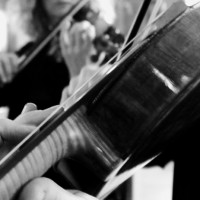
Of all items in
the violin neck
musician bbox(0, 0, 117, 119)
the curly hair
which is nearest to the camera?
the violin neck

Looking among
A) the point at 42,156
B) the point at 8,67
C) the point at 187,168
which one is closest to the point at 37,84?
the point at 8,67

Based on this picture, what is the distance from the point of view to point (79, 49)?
973 millimetres

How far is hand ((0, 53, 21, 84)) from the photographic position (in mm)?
987

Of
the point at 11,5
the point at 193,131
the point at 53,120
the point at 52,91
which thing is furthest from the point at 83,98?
the point at 11,5

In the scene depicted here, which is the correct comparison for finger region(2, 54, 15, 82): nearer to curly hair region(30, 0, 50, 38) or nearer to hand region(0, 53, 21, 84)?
hand region(0, 53, 21, 84)

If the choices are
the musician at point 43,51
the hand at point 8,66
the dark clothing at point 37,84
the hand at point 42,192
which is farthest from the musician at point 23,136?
the hand at point 8,66

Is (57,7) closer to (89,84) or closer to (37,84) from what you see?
(37,84)

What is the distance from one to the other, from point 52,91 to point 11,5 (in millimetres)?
470

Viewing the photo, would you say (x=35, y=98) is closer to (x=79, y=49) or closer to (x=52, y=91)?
(x=52, y=91)

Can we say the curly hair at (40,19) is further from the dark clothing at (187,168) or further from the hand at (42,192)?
the hand at (42,192)

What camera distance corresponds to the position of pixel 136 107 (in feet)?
1.24

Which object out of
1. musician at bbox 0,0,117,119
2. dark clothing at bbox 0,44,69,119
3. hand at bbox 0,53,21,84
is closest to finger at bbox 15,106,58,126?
dark clothing at bbox 0,44,69,119

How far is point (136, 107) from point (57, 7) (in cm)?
68

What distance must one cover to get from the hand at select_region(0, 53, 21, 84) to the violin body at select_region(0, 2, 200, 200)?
0.62 metres
